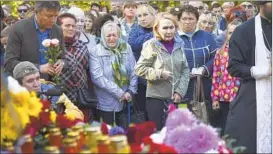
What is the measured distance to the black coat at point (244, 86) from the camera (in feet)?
22.8

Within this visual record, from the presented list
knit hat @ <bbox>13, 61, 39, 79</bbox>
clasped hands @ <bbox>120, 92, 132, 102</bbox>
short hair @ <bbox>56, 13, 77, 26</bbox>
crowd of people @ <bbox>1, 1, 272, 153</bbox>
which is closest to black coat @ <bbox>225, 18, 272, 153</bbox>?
crowd of people @ <bbox>1, 1, 272, 153</bbox>

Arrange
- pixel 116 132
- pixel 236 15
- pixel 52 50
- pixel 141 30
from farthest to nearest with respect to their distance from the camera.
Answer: pixel 236 15
pixel 141 30
pixel 52 50
pixel 116 132

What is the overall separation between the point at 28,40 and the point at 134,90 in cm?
167

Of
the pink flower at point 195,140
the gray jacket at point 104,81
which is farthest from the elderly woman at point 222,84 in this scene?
the pink flower at point 195,140

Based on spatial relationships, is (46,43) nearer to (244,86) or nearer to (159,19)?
(159,19)

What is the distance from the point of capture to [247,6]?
13586 mm

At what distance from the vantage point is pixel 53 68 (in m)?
8.43

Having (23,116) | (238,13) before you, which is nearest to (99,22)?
(238,13)

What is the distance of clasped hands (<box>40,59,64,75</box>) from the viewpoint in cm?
835

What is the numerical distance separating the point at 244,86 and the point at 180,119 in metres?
2.17

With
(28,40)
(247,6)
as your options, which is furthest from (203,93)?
(247,6)

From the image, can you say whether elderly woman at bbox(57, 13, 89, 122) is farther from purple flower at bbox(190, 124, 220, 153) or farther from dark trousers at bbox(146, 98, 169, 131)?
purple flower at bbox(190, 124, 220, 153)

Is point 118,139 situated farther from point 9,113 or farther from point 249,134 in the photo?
point 249,134

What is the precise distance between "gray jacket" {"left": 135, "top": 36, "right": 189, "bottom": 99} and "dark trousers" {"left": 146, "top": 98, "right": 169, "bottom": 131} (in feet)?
0.19
